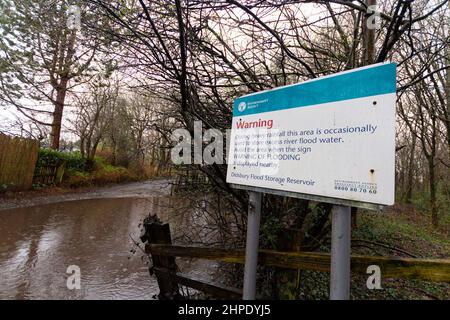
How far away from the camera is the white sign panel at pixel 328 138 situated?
3.57ft

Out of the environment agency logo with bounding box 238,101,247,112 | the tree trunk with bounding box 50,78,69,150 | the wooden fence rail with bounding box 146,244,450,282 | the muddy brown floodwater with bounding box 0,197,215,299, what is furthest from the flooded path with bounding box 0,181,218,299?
the tree trunk with bounding box 50,78,69,150

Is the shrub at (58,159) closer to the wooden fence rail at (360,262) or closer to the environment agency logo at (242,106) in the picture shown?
the wooden fence rail at (360,262)

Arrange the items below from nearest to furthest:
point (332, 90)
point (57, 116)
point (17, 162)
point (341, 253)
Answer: point (341, 253) < point (332, 90) < point (17, 162) < point (57, 116)

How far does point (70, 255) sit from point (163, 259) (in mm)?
3382

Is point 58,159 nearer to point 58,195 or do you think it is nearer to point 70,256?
point 58,195

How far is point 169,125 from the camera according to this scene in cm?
388

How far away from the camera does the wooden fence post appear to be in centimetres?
279

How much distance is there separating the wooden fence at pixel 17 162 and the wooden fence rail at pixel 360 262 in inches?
435

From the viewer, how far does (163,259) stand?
2.86m

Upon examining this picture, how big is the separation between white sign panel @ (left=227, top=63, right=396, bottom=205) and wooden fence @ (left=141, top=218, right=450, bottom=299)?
728 mm

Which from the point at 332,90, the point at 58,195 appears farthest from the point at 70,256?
the point at 58,195
